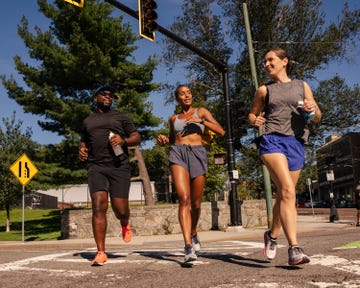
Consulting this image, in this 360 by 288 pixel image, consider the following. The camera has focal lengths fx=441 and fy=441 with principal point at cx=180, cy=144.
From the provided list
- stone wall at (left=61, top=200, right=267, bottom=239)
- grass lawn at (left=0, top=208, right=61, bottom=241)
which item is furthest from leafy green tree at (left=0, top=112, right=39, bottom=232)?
stone wall at (left=61, top=200, right=267, bottom=239)

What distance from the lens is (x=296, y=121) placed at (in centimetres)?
402

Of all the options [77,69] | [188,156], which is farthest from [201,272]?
[77,69]

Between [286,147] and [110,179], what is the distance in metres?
2.09

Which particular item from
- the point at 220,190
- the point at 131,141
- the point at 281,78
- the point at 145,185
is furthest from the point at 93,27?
the point at 220,190

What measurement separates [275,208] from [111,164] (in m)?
1.94

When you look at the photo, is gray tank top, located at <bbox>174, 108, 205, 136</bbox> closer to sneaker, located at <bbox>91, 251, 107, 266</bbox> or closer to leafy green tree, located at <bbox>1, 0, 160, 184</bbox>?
sneaker, located at <bbox>91, 251, 107, 266</bbox>

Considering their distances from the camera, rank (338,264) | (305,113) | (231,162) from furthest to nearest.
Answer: (231,162), (305,113), (338,264)

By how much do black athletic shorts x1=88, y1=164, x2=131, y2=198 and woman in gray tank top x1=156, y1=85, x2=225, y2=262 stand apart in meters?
0.60

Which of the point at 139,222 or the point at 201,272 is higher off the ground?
the point at 139,222

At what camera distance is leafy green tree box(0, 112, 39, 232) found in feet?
82.5

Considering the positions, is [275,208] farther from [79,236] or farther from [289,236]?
[79,236]

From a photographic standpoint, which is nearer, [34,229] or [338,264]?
[338,264]

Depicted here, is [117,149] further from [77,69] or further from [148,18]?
[77,69]

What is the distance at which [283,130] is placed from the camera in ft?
13.0
